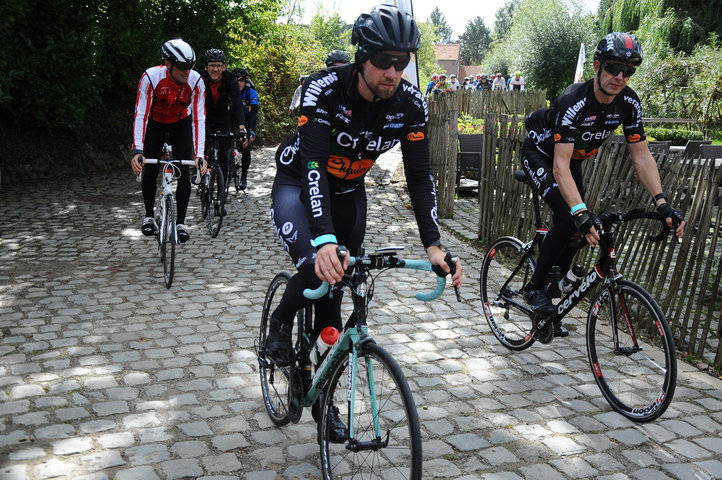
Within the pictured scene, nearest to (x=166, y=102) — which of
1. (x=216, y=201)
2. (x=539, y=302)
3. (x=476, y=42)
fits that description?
(x=216, y=201)

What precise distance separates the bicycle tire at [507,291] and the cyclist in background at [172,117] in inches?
122

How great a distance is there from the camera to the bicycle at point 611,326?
4223 mm

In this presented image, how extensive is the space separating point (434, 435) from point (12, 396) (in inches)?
104

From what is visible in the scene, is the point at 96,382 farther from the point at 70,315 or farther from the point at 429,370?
the point at 429,370

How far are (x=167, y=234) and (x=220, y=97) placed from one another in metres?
3.45

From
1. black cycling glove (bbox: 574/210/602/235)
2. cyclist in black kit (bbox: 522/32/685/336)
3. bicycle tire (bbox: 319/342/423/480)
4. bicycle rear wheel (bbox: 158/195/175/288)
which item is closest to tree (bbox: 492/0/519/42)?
bicycle rear wheel (bbox: 158/195/175/288)

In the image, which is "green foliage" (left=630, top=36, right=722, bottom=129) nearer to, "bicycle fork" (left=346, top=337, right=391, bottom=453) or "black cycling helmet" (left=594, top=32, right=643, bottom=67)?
"black cycling helmet" (left=594, top=32, right=643, bottom=67)

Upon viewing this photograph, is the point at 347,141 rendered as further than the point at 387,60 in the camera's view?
Yes

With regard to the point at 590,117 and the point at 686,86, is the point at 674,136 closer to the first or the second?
the point at 686,86

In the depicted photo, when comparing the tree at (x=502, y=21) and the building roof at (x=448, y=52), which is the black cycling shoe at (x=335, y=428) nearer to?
the tree at (x=502, y=21)

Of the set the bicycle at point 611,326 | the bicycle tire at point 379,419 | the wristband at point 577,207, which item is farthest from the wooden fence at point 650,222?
the bicycle tire at point 379,419

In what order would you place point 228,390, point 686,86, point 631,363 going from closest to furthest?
point 228,390 → point 631,363 → point 686,86

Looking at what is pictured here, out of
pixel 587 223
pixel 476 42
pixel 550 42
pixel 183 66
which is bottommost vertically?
pixel 587 223

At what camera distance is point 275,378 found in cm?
409
